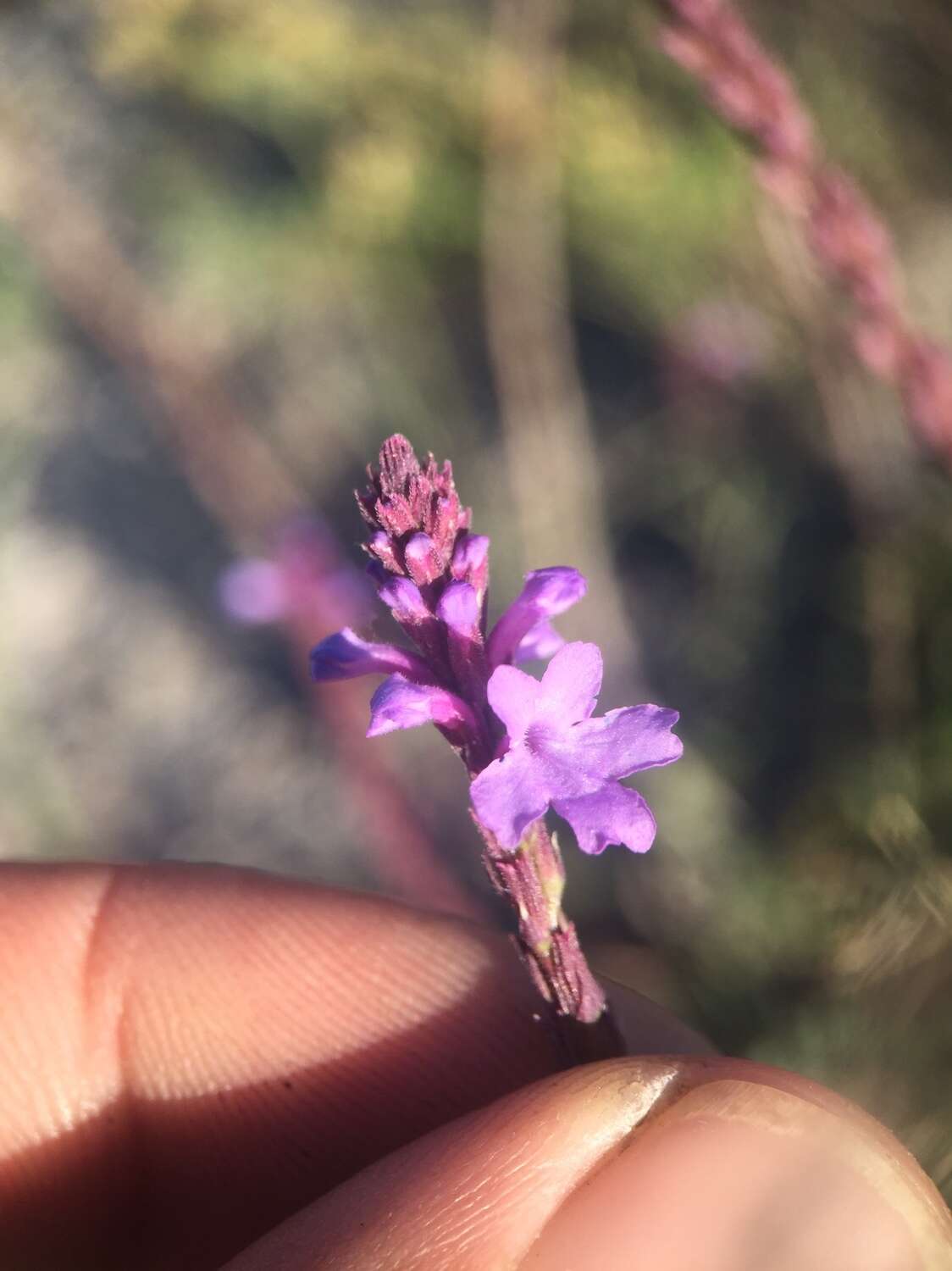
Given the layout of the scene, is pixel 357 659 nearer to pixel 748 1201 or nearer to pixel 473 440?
pixel 748 1201

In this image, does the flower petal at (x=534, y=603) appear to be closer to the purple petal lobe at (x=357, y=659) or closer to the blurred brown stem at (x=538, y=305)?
the purple petal lobe at (x=357, y=659)

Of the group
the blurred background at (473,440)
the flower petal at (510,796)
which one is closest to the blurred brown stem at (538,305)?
the blurred background at (473,440)

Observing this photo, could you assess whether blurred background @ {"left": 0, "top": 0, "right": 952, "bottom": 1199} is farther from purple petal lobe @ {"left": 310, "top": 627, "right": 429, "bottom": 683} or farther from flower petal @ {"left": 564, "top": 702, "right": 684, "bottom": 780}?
purple petal lobe @ {"left": 310, "top": 627, "right": 429, "bottom": 683}

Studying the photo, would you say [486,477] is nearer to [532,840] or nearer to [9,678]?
[9,678]

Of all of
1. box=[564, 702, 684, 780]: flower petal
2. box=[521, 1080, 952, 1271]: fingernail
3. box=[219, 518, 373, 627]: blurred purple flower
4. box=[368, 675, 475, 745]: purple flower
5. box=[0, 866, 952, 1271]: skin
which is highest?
box=[219, 518, 373, 627]: blurred purple flower

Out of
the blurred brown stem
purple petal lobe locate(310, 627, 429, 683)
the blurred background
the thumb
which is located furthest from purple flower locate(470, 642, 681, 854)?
the blurred brown stem

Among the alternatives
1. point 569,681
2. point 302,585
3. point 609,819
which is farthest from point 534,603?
point 302,585
